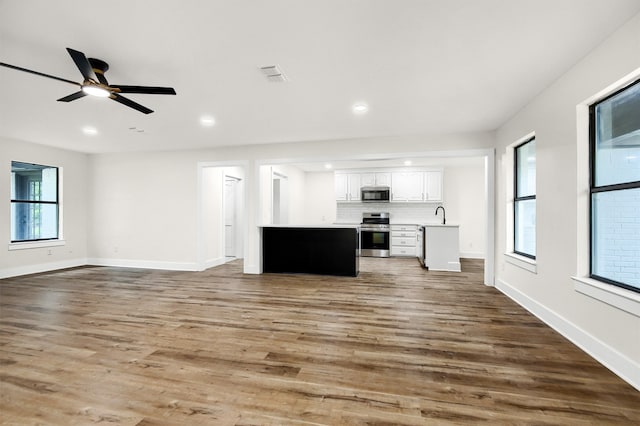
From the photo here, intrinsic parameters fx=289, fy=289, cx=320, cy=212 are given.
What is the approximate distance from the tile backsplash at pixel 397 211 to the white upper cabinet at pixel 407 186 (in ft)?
1.23

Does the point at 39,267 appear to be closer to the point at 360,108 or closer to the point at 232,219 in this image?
the point at 232,219

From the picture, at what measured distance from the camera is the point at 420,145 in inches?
200

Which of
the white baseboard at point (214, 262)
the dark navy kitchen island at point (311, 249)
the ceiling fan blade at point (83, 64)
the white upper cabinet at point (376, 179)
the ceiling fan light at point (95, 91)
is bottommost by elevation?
the white baseboard at point (214, 262)

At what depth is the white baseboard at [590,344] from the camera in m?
2.01

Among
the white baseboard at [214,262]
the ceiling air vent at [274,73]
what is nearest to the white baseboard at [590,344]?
the ceiling air vent at [274,73]

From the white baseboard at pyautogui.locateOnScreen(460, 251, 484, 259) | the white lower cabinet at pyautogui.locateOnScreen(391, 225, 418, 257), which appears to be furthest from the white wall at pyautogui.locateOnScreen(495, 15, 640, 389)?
the white baseboard at pyautogui.locateOnScreen(460, 251, 484, 259)

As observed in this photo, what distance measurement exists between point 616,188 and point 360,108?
8.60ft

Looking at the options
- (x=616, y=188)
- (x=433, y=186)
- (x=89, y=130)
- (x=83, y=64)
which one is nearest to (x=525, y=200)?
(x=616, y=188)

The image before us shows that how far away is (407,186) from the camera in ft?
25.9

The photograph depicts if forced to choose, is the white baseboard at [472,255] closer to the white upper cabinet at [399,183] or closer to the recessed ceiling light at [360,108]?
the white upper cabinet at [399,183]

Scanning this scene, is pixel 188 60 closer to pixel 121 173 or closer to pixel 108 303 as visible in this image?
pixel 108 303

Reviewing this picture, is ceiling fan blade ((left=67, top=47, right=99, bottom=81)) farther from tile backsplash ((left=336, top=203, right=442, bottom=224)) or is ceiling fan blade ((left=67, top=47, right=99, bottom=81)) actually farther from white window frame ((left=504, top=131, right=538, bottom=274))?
tile backsplash ((left=336, top=203, right=442, bottom=224))

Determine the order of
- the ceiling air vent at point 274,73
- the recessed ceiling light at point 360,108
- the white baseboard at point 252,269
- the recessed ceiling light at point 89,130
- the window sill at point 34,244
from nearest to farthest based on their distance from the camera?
the ceiling air vent at point 274,73 < the recessed ceiling light at point 360,108 < the recessed ceiling light at point 89,130 < the window sill at point 34,244 < the white baseboard at point 252,269

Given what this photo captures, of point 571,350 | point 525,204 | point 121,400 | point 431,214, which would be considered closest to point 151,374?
point 121,400
